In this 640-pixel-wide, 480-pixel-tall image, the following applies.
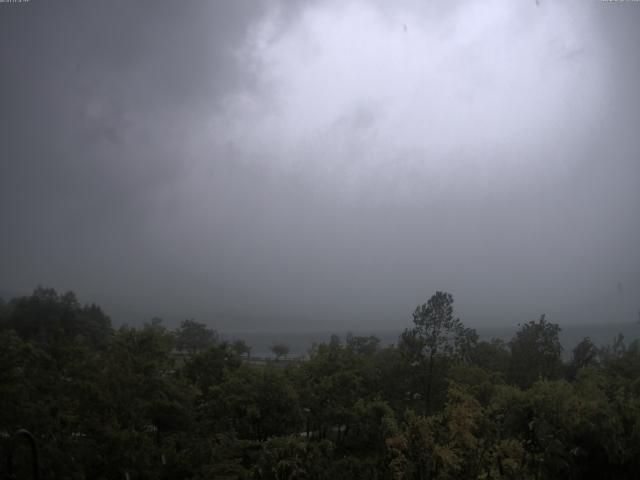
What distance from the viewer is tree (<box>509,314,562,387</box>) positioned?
40.8 meters

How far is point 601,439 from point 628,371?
34815 millimetres

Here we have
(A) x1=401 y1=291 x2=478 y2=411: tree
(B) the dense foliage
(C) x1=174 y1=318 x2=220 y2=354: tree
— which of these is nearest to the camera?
(B) the dense foliage

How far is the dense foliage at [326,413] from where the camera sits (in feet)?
61.5

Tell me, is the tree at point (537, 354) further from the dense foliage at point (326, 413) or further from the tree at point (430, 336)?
the tree at point (430, 336)

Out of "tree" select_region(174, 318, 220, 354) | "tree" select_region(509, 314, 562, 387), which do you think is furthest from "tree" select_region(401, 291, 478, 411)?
"tree" select_region(174, 318, 220, 354)

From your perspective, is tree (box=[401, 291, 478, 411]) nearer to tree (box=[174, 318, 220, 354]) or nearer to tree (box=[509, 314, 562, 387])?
tree (box=[509, 314, 562, 387])

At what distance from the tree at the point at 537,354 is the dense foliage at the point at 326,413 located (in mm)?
109

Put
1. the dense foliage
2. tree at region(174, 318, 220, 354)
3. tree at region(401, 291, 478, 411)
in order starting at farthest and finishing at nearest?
tree at region(174, 318, 220, 354), tree at region(401, 291, 478, 411), the dense foliage

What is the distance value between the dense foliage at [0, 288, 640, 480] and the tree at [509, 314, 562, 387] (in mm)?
109

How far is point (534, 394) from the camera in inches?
1026

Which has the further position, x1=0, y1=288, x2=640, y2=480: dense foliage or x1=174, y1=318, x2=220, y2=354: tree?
x1=174, y1=318, x2=220, y2=354: tree

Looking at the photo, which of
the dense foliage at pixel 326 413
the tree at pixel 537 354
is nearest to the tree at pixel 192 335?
the dense foliage at pixel 326 413

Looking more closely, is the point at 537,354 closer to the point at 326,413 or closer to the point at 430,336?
the point at 430,336

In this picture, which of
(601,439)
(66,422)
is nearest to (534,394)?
(601,439)
